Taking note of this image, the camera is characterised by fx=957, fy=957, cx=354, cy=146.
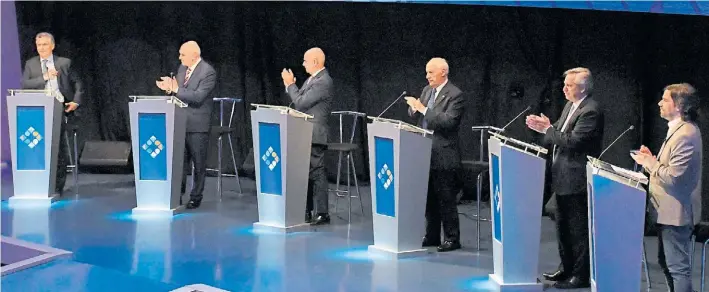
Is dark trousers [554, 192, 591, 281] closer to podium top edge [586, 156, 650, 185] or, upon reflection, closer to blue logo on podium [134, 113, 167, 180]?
podium top edge [586, 156, 650, 185]

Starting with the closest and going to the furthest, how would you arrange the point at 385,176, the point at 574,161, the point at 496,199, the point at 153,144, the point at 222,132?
the point at 574,161, the point at 496,199, the point at 385,176, the point at 153,144, the point at 222,132

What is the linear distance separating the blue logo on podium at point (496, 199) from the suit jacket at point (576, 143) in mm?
319

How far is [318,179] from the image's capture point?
24.1 feet

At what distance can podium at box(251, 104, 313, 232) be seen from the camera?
690cm

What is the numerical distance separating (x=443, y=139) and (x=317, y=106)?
1.23 metres

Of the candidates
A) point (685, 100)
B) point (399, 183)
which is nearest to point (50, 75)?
point (399, 183)

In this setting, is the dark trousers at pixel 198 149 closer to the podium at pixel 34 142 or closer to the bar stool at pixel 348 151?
the bar stool at pixel 348 151

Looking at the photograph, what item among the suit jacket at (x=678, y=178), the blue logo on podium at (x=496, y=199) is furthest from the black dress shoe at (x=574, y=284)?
the suit jacket at (x=678, y=178)

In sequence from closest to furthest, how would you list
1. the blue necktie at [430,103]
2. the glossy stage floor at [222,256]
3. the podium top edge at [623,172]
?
the podium top edge at [623,172] → the glossy stage floor at [222,256] → the blue necktie at [430,103]

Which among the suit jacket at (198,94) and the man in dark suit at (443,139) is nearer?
the man in dark suit at (443,139)

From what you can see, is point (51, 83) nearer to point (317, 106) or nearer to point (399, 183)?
point (317, 106)

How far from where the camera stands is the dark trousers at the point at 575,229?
5430 millimetres

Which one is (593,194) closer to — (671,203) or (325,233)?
(671,203)

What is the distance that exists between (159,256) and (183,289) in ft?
3.41
